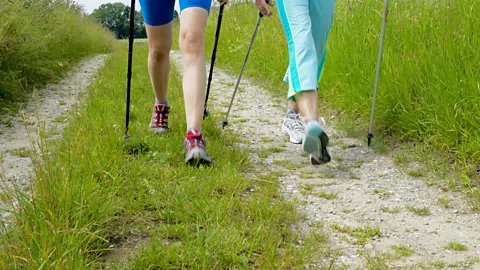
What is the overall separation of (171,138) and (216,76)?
4.80 meters

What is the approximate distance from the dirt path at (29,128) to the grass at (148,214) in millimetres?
204

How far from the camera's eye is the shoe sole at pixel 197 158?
3.01 metres

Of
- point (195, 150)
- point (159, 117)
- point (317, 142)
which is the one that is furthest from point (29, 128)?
point (317, 142)

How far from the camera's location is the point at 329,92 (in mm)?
5328

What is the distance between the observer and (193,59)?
3.22 m

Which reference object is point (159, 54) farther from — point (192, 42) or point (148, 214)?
point (148, 214)

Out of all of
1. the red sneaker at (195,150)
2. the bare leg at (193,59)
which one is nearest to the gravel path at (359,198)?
the red sneaker at (195,150)

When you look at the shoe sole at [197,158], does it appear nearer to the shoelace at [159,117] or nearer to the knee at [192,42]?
the knee at [192,42]

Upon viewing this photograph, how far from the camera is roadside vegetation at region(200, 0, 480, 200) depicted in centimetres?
326

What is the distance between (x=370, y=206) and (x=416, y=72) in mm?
1481

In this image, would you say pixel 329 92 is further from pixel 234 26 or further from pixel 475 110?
pixel 234 26

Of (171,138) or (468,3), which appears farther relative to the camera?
(468,3)

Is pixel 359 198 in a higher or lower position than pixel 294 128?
lower

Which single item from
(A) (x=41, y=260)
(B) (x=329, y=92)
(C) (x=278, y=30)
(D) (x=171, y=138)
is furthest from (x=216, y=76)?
(A) (x=41, y=260)
